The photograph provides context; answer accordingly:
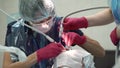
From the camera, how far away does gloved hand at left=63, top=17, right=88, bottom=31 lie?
1.27 m

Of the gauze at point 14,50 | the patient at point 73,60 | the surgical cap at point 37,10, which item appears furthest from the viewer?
the surgical cap at point 37,10

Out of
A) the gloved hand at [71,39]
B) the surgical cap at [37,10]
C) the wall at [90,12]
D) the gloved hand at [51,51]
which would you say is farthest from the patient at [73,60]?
the wall at [90,12]

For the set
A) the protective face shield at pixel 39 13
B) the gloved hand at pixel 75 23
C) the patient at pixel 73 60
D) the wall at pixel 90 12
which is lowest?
the wall at pixel 90 12

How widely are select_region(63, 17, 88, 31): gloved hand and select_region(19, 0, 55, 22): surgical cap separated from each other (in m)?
0.09

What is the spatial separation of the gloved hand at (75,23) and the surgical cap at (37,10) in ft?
0.30

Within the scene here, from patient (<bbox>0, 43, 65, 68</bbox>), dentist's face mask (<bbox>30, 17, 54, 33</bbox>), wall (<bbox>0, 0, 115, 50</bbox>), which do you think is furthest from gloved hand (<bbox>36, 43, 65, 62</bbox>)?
wall (<bbox>0, 0, 115, 50</bbox>)

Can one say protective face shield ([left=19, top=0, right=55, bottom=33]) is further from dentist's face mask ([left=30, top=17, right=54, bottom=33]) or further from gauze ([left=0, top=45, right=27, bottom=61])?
gauze ([left=0, top=45, right=27, bottom=61])

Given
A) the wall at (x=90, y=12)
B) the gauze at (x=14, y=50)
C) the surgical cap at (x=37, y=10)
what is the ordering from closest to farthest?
1. the gauze at (x=14, y=50)
2. the surgical cap at (x=37, y=10)
3. the wall at (x=90, y=12)

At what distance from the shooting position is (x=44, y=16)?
4.08 ft

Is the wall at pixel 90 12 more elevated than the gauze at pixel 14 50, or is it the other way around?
the gauze at pixel 14 50

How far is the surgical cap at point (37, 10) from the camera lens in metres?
1.25

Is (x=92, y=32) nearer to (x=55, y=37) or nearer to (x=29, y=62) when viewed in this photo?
(x=55, y=37)

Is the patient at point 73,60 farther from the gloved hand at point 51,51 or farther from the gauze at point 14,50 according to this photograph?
the gauze at point 14,50

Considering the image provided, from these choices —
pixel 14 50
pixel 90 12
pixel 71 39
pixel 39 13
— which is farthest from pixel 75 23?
pixel 90 12
